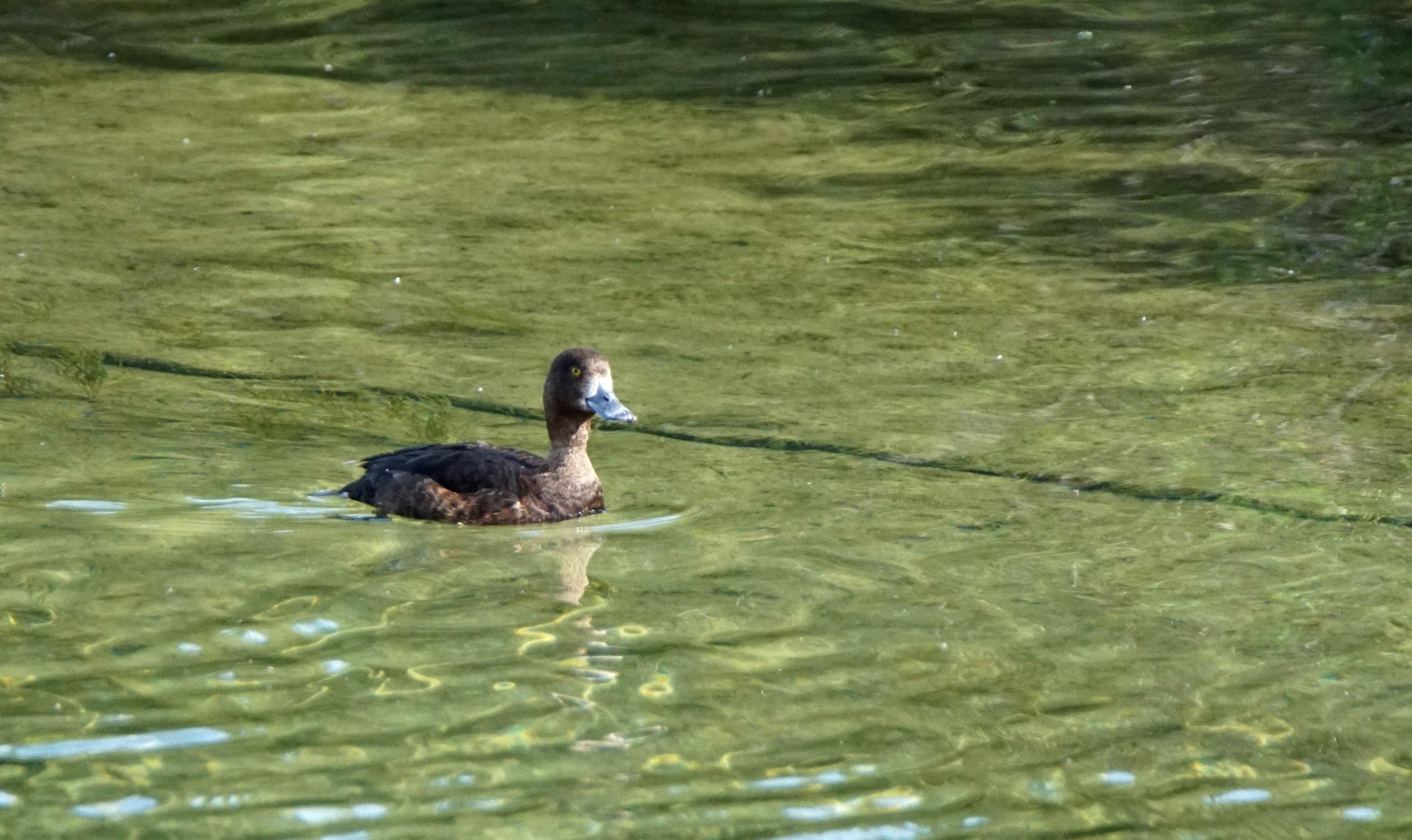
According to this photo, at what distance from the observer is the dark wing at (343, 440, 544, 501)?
7180mm

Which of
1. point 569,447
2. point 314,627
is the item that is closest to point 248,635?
point 314,627

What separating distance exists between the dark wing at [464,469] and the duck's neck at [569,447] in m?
0.07

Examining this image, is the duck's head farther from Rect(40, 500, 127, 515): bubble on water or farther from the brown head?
Rect(40, 500, 127, 515): bubble on water

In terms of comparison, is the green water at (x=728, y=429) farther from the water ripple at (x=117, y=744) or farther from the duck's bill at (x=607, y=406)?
the duck's bill at (x=607, y=406)

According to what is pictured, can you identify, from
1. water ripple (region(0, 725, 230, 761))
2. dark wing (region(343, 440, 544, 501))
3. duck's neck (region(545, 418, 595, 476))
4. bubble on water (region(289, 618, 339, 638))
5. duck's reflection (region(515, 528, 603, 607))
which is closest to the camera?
water ripple (region(0, 725, 230, 761))

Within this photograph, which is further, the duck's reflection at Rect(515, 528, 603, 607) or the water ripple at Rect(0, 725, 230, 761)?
the duck's reflection at Rect(515, 528, 603, 607)

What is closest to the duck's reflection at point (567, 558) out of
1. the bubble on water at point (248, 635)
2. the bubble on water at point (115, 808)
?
the bubble on water at point (248, 635)

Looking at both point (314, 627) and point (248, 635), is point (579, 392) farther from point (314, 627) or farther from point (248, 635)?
point (248, 635)

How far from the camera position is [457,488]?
23.6 ft

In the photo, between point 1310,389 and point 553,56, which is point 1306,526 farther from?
point 553,56

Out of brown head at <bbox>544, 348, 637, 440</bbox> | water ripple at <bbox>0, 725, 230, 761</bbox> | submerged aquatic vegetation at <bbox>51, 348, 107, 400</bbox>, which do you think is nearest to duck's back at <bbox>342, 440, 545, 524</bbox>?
brown head at <bbox>544, 348, 637, 440</bbox>

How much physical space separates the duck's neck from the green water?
270mm

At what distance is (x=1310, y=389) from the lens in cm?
899

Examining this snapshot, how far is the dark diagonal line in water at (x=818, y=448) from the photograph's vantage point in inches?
295
